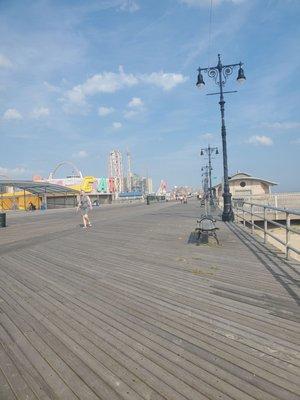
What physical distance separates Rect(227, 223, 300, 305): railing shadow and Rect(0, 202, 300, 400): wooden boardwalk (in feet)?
0.14

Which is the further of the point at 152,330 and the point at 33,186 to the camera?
the point at 33,186

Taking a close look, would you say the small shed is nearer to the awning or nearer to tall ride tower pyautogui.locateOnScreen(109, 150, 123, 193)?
the awning

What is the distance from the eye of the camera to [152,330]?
4.11 metres

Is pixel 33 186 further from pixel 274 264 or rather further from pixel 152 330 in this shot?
pixel 152 330

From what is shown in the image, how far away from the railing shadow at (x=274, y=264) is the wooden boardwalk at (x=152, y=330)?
4 cm

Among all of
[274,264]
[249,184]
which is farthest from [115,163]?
[274,264]

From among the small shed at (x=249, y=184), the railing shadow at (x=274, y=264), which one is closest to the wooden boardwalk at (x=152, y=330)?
the railing shadow at (x=274, y=264)

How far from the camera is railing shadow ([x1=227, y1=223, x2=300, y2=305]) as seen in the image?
5.78 meters

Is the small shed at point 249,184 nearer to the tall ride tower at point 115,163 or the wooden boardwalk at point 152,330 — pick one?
the wooden boardwalk at point 152,330

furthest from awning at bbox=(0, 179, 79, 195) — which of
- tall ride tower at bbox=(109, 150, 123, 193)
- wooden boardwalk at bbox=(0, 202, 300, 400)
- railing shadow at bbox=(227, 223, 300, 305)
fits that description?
tall ride tower at bbox=(109, 150, 123, 193)

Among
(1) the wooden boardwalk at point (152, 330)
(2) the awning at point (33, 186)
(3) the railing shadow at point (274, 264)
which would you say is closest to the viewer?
(1) the wooden boardwalk at point (152, 330)

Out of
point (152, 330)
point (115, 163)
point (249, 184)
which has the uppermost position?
point (115, 163)

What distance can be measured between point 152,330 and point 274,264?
419 centimetres

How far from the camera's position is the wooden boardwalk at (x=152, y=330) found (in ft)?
9.91
